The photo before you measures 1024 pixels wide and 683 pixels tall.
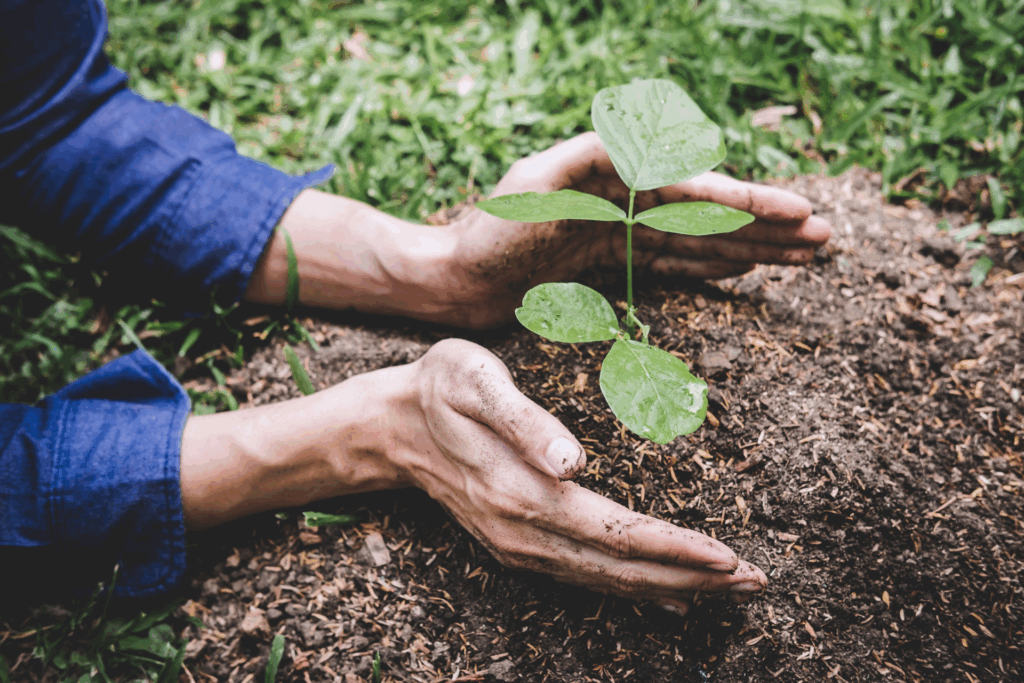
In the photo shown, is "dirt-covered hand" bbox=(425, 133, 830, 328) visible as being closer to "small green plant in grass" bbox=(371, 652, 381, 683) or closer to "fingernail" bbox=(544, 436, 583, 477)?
"fingernail" bbox=(544, 436, 583, 477)

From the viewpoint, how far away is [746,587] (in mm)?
1175

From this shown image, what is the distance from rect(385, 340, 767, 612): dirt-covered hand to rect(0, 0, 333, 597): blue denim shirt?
700 mm

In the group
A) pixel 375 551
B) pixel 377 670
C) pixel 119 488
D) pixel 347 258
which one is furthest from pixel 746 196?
pixel 119 488

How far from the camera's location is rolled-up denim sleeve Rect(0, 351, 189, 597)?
1.38 meters

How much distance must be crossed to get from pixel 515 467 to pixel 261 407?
0.71 metres

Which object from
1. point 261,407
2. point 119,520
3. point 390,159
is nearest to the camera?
point 119,520

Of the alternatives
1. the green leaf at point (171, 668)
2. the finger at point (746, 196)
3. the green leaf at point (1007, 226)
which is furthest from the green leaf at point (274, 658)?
the green leaf at point (1007, 226)

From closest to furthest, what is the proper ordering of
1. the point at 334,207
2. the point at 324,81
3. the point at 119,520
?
the point at 119,520 < the point at 334,207 < the point at 324,81

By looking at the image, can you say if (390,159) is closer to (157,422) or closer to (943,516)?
(157,422)

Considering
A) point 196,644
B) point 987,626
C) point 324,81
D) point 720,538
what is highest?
point 324,81

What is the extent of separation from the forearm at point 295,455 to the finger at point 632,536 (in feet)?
1.46

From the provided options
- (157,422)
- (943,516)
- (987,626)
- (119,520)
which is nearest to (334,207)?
(157,422)

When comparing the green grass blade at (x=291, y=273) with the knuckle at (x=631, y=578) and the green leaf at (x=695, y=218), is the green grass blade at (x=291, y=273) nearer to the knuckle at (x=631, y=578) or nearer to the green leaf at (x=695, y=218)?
the green leaf at (x=695, y=218)

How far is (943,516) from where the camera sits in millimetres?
1299
